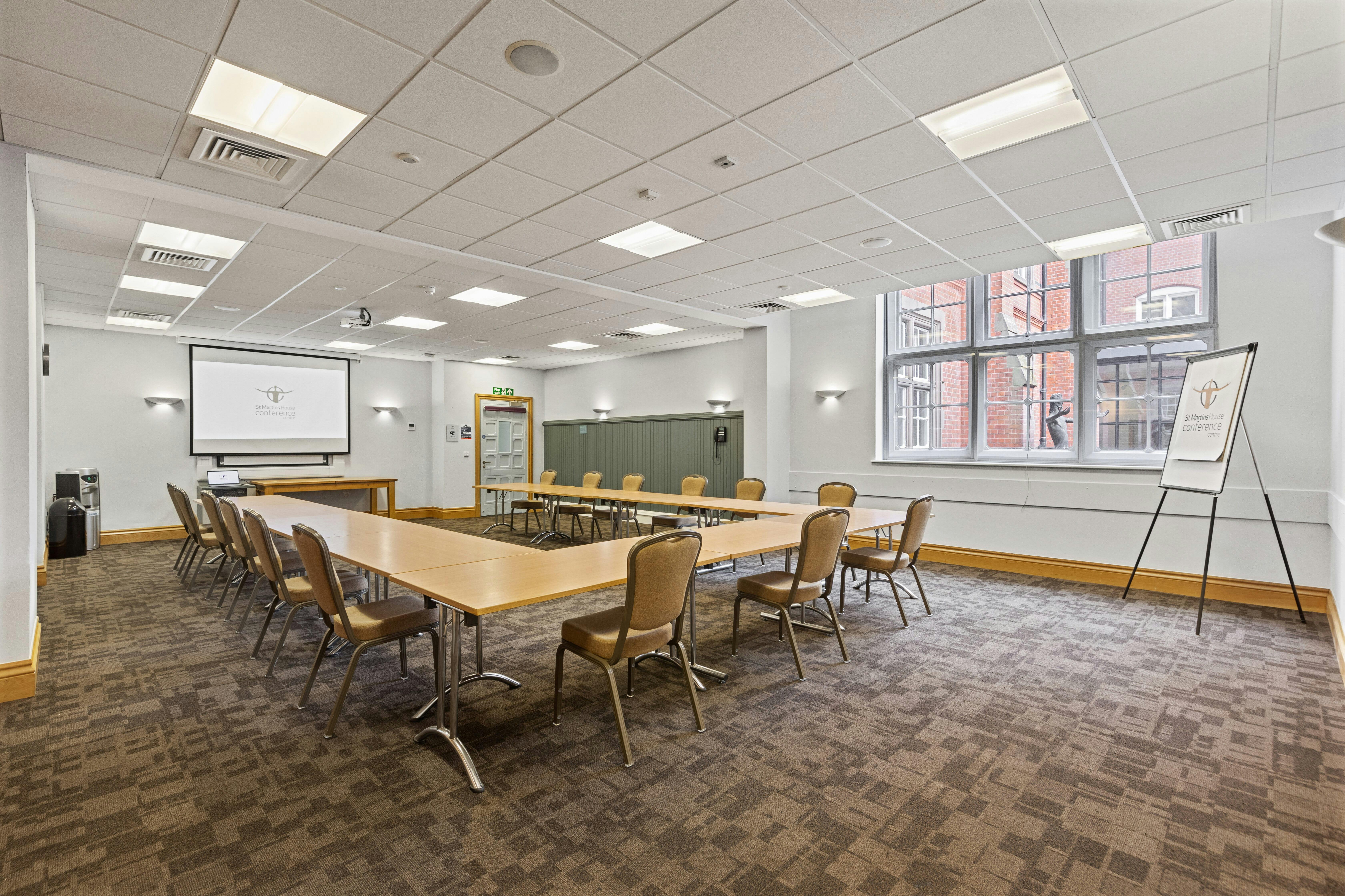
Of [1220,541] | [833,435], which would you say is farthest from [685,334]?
[1220,541]

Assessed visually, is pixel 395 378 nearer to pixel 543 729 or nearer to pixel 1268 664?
pixel 543 729

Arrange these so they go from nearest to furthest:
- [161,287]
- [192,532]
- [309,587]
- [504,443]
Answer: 1. [309,587]
2. [192,532]
3. [161,287]
4. [504,443]

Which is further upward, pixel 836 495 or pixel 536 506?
pixel 836 495

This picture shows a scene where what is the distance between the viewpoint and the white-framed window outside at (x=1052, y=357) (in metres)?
5.68

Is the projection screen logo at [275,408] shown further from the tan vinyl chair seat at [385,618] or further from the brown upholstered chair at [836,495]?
the brown upholstered chair at [836,495]

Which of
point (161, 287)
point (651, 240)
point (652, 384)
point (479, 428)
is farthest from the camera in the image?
point (479, 428)

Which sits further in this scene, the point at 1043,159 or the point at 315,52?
the point at 1043,159

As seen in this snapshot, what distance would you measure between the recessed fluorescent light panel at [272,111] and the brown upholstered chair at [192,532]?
373cm

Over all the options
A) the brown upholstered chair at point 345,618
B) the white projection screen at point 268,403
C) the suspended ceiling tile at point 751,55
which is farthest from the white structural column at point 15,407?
the white projection screen at point 268,403

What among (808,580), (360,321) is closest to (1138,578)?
(808,580)

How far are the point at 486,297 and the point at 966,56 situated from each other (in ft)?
17.0

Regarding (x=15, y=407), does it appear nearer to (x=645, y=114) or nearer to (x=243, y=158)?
(x=243, y=158)

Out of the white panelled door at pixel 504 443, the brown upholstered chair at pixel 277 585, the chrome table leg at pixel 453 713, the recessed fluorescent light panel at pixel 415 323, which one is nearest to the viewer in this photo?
the chrome table leg at pixel 453 713

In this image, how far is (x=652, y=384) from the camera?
34.7 feet
